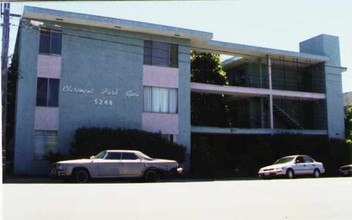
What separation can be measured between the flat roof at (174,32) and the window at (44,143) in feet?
19.7

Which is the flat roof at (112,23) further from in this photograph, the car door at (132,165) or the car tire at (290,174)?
the car tire at (290,174)

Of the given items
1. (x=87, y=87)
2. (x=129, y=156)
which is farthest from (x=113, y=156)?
(x=87, y=87)

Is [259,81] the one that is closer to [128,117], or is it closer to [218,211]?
[128,117]

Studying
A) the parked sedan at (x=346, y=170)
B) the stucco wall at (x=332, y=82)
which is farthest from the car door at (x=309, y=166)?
the stucco wall at (x=332, y=82)

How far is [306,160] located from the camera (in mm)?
24703

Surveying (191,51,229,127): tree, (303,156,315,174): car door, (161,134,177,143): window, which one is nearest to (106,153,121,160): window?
(161,134,177,143): window

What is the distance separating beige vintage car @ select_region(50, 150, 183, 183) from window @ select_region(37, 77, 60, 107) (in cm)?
640

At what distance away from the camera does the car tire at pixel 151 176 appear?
62.3 ft

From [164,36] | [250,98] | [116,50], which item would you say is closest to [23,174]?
[116,50]

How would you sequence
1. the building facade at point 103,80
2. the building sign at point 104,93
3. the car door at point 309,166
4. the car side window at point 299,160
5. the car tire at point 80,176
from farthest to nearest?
the building sign at point 104,93 → the car door at point 309,166 → the car side window at point 299,160 → the building facade at point 103,80 → the car tire at point 80,176

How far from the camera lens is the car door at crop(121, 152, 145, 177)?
18.5m

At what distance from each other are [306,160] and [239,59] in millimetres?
11890

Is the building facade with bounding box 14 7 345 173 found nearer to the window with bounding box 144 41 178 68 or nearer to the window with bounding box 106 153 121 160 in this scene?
the window with bounding box 144 41 178 68

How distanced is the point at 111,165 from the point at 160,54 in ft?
35.2
